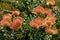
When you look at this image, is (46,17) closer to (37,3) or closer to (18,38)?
(18,38)

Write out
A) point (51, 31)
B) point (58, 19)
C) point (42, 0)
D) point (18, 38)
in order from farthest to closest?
1. point (42, 0)
2. point (58, 19)
3. point (18, 38)
4. point (51, 31)

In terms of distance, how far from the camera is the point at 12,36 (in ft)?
13.0

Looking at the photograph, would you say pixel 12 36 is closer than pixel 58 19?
Yes

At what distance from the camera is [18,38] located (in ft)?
13.2

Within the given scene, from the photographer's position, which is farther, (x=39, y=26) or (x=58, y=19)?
(x=58, y=19)

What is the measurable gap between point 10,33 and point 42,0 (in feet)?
4.96

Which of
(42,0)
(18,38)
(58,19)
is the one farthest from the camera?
(42,0)

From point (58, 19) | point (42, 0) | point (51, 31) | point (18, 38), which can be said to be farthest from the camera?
point (42, 0)

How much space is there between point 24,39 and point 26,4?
115 cm

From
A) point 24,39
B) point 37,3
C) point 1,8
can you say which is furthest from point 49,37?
point 1,8

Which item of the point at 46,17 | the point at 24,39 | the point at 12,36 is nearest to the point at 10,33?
the point at 12,36

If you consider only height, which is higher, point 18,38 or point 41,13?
point 41,13

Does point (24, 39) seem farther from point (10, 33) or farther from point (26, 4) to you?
point (26, 4)

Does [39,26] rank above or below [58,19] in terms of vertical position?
above
